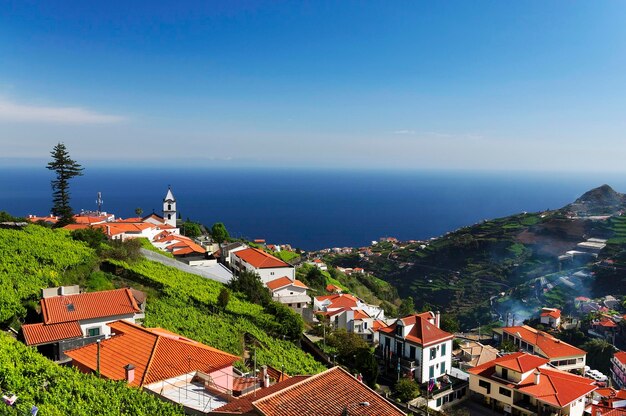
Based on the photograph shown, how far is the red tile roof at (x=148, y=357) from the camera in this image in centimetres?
1298

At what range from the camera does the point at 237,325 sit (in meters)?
21.8

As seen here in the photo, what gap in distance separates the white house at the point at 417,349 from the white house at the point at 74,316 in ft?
46.7

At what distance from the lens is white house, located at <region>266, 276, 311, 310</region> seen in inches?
1314

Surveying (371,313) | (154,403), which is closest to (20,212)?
(371,313)

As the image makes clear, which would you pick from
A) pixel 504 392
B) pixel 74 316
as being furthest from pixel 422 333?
pixel 74 316

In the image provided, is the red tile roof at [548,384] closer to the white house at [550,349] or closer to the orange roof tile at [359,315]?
the white house at [550,349]

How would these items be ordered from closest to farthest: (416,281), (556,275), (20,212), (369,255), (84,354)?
(84,354) < (556,275) < (416,281) < (369,255) < (20,212)

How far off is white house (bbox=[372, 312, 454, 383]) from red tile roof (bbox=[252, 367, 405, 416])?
16106 millimetres

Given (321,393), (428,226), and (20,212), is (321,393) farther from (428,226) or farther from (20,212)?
(428,226)

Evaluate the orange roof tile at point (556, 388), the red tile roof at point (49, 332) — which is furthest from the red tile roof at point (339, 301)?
the red tile roof at point (49, 332)

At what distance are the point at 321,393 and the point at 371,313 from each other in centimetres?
2951

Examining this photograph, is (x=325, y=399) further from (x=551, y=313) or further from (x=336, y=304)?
(x=551, y=313)

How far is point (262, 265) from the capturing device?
3675 centimetres

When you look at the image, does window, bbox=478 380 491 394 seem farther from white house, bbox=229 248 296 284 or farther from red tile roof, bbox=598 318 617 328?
red tile roof, bbox=598 318 617 328
